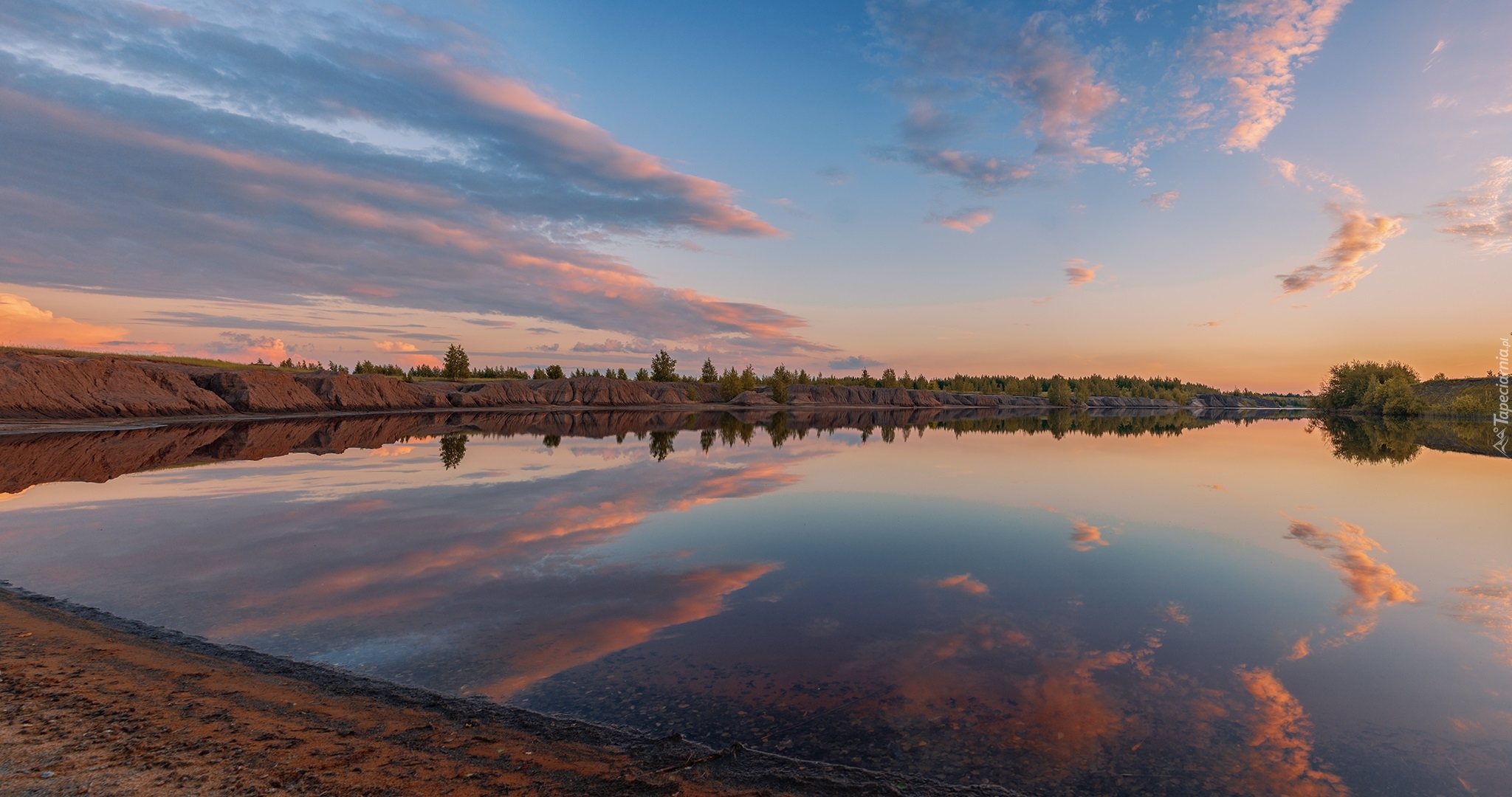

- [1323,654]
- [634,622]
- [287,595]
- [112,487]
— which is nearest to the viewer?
[1323,654]

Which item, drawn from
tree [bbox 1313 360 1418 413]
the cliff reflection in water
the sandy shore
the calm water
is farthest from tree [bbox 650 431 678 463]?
tree [bbox 1313 360 1418 413]

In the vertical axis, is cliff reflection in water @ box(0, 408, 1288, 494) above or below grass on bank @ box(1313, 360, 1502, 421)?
below

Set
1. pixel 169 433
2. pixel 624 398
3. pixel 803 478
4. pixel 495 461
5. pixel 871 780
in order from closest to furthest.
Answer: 1. pixel 871 780
2. pixel 803 478
3. pixel 495 461
4. pixel 169 433
5. pixel 624 398

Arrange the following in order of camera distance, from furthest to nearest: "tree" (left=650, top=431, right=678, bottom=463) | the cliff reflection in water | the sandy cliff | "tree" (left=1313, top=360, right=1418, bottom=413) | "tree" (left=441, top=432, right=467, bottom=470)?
"tree" (left=1313, top=360, right=1418, bottom=413) → the sandy cliff → "tree" (left=650, top=431, right=678, bottom=463) → "tree" (left=441, top=432, right=467, bottom=470) → the cliff reflection in water

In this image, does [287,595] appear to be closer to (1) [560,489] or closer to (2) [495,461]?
(1) [560,489]

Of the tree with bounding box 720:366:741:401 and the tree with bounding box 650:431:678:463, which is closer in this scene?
the tree with bounding box 650:431:678:463

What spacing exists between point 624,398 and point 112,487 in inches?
4346

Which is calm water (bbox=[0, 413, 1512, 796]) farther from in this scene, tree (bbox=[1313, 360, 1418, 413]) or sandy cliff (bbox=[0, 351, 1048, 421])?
tree (bbox=[1313, 360, 1418, 413])

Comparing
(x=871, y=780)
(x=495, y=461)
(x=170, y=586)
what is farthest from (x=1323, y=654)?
(x=495, y=461)

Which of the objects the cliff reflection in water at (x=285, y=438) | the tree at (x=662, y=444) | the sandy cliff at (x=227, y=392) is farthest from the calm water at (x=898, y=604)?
the sandy cliff at (x=227, y=392)

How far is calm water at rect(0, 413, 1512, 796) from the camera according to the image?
6676 mm

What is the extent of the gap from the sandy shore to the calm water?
0.52 metres

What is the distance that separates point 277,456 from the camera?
1275 inches

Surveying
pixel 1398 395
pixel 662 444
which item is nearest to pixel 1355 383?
pixel 1398 395
